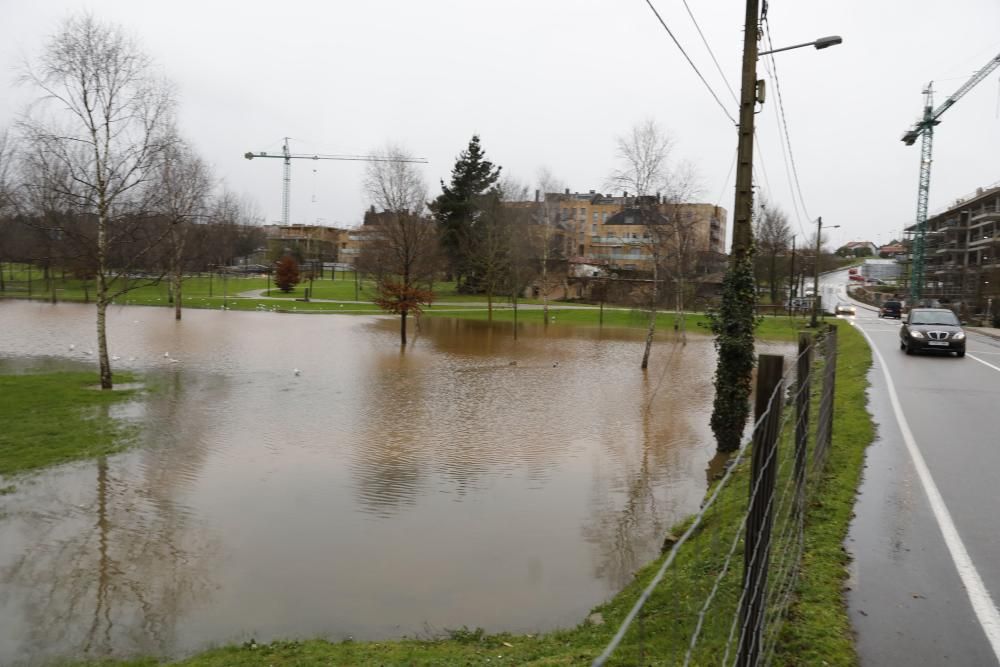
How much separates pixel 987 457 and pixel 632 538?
5167 mm

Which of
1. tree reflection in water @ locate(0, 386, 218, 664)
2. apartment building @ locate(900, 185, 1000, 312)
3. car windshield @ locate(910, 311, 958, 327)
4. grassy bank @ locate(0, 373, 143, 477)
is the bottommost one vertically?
tree reflection in water @ locate(0, 386, 218, 664)

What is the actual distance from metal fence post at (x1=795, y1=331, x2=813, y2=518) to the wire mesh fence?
10 mm

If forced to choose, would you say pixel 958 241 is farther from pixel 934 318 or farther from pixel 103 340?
pixel 103 340

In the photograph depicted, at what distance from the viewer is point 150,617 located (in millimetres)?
7008

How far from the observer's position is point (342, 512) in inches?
402

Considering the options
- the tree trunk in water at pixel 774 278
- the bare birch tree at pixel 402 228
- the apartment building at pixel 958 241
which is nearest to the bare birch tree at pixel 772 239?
the tree trunk in water at pixel 774 278

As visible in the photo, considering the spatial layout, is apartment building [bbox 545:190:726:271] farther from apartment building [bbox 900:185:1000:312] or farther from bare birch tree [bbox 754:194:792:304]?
apartment building [bbox 900:185:1000:312]

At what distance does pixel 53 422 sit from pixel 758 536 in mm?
15515

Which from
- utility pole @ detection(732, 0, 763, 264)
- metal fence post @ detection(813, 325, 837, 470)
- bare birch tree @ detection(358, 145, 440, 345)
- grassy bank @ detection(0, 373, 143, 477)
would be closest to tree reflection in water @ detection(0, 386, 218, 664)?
grassy bank @ detection(0, 373, 143, 477)

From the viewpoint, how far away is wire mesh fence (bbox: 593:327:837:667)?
353cm

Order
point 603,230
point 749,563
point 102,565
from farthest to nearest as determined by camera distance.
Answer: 1. point 603,230
2. point 102,565
3. point 749,563

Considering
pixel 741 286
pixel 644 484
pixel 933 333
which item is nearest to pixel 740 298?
pixel 741 286

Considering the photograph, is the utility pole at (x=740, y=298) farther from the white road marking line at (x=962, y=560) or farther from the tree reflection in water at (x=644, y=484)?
the white road marking line at (x=962, y=560)

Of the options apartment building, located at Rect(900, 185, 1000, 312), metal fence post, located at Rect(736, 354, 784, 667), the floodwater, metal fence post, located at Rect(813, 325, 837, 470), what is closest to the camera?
metal fence post, located at Rect(736, 354, 784, 667)
